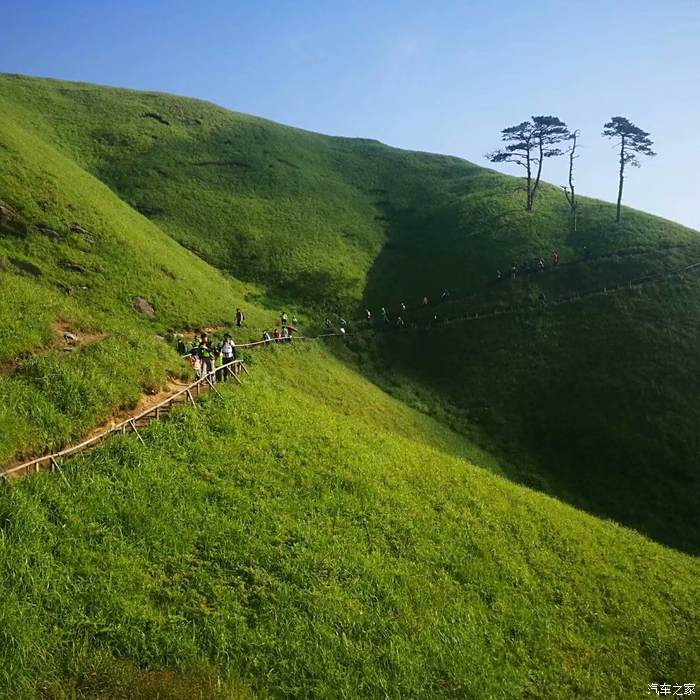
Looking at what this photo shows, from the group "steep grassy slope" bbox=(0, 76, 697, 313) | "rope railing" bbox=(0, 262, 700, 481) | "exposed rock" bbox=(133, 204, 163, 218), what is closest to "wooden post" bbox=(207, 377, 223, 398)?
"rope railing" bbox=(0, 262, 700, 481)

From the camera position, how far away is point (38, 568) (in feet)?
40.5

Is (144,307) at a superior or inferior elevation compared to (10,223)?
inferior

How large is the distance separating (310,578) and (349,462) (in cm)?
684

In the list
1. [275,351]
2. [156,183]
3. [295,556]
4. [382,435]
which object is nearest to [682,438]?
[382,435]

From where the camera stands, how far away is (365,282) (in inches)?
2415

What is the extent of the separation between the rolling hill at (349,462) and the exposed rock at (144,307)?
8.8 inches

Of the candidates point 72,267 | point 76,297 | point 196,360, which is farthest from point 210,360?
point 72,267

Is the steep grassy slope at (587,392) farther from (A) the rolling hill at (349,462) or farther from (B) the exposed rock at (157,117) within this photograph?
(B) the exposed rock at (157,117)

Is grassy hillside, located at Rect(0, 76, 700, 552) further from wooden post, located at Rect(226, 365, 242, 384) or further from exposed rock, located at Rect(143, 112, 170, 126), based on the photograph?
wooden post, located at Rect(226, 365, 242, 384)

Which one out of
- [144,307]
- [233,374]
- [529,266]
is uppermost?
[529,266]

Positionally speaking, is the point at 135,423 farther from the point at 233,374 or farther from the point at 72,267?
the point at 72,267

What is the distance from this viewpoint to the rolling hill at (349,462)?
13016 mm

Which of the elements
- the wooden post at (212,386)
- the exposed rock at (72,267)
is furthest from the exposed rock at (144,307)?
the wooden post at (212,386)

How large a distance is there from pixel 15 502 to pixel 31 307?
41.8 feet
